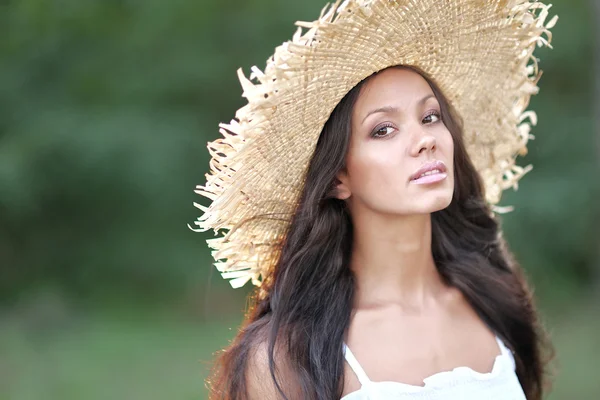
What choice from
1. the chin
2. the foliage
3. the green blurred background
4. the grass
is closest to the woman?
the chin

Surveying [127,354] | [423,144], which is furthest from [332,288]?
[127,354]

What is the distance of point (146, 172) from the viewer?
652 centimetres

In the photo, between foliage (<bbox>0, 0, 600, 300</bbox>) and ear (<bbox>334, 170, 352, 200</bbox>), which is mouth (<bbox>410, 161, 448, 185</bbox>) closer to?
ear (<bbox>334, 170, 352, 200</bbox>)

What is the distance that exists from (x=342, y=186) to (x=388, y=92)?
297mm

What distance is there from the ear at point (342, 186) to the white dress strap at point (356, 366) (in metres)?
0.42

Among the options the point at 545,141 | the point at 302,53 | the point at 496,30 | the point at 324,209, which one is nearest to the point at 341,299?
the point at 324,209

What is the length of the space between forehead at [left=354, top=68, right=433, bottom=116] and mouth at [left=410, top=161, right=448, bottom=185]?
18cm

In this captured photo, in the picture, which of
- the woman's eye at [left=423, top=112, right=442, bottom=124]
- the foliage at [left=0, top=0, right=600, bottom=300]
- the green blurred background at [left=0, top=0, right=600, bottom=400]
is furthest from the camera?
the foliage at [left=0, top=0, right=600, bottom=300]

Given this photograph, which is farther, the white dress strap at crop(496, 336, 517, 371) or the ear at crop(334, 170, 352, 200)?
the white dress strap at crop(496, 336, 517, 371)

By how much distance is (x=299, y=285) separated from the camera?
2.25 metres

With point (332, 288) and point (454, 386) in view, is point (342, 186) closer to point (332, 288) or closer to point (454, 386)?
point (332, 288)

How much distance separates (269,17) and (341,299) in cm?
497

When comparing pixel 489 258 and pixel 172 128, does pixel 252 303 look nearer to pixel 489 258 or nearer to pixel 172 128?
pixel 489 258

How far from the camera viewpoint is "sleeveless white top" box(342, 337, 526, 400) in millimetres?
2113
